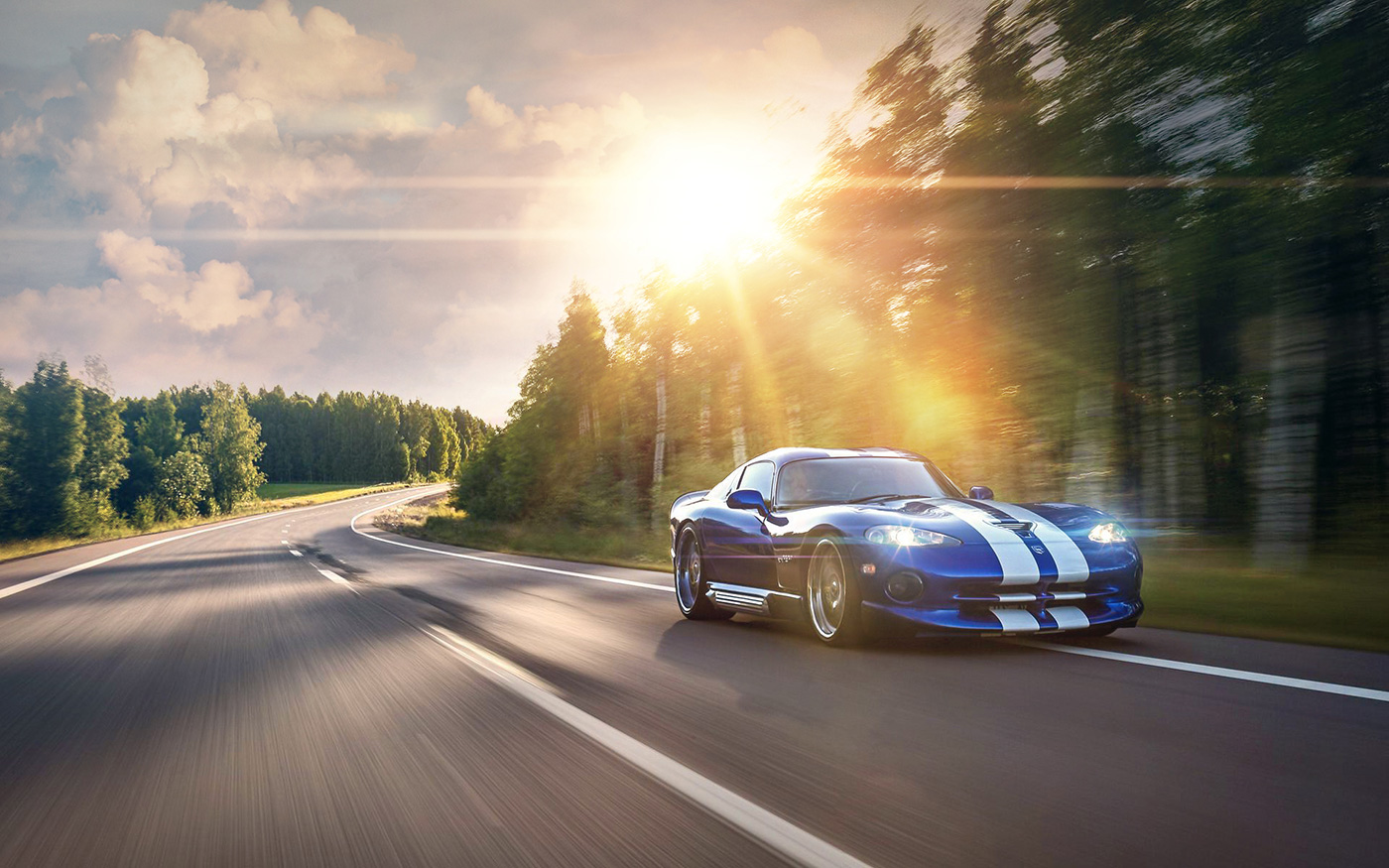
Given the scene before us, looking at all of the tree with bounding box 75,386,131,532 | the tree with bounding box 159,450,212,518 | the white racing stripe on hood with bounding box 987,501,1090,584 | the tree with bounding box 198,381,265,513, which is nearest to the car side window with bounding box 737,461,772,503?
the white racing stripe on hood with bounding box 987,501,1090,584

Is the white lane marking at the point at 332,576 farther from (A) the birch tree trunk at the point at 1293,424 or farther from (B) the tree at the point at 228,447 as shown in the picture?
(B) the tree at the point at 228,447

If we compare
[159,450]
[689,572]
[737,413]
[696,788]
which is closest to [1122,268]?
[689,572]

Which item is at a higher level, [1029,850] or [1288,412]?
[1288,412]

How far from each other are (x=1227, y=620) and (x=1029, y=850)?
203 inches

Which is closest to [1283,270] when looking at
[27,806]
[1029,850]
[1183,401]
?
[1183,401]

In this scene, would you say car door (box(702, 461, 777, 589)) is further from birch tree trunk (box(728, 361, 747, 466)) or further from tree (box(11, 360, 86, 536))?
tree (box(11, 360, 86, 536))

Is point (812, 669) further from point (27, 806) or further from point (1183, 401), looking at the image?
point (1183, 401)

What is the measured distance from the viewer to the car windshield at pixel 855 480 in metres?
6.57

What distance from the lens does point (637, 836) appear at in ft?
8.34

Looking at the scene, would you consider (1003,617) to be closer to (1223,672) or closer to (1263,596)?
(1223,672)

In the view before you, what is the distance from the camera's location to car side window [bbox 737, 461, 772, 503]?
7.09 metres

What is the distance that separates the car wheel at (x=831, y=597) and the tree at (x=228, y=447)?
102m

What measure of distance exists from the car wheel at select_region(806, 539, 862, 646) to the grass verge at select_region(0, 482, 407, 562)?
79.7ft

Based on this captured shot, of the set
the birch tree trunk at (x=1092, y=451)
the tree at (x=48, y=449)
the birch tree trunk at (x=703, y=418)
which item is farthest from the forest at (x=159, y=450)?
the birch tree trunk at (x=1092, y=451)
